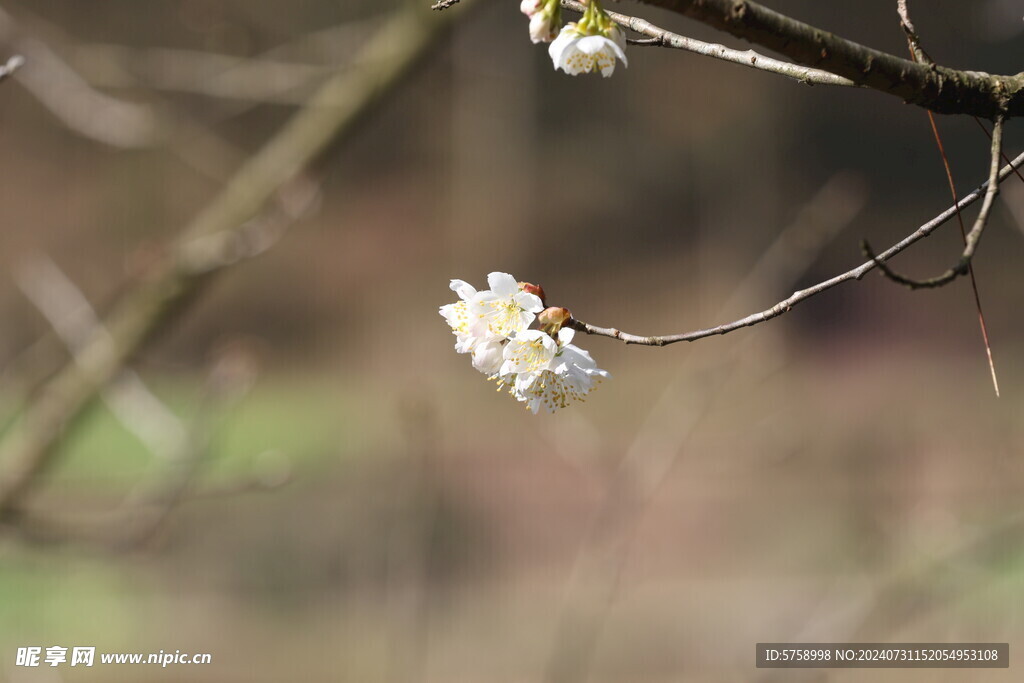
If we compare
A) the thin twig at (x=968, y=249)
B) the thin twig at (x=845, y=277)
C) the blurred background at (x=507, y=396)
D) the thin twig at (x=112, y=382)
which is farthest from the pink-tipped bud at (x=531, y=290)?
the blurred background at (x=507, y=396)

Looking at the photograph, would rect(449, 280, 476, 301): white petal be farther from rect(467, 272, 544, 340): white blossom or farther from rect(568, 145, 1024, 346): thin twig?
rect(568, 145, 1024, 346): thin twig

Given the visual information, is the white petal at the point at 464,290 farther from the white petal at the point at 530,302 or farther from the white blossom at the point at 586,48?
the white blossom at the point at 586,48

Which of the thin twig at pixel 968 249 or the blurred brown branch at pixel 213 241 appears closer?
the thin twig at pixel 968 249

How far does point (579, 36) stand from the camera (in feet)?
1.97

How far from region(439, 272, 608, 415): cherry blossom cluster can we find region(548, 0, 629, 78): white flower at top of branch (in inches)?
6.2

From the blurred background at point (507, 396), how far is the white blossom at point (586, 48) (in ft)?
6.07

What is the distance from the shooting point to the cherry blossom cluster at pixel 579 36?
1.91ft

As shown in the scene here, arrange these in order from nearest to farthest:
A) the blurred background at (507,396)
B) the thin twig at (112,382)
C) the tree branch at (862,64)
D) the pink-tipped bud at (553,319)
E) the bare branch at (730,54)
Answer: the tree branch at (862,64), the bare branch at (730,54), the pink-tipped bud at (553,319), the thin twig at (112,382), the blurred background at (507,396)

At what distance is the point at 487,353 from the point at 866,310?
152 inches

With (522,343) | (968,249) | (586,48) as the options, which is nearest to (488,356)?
(522,343)

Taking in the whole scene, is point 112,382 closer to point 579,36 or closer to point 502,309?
point 502,309

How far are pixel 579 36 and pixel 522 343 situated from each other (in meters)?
0.22

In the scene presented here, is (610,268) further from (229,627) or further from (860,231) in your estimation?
(229,627)

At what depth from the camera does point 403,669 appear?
1850 millimetres
